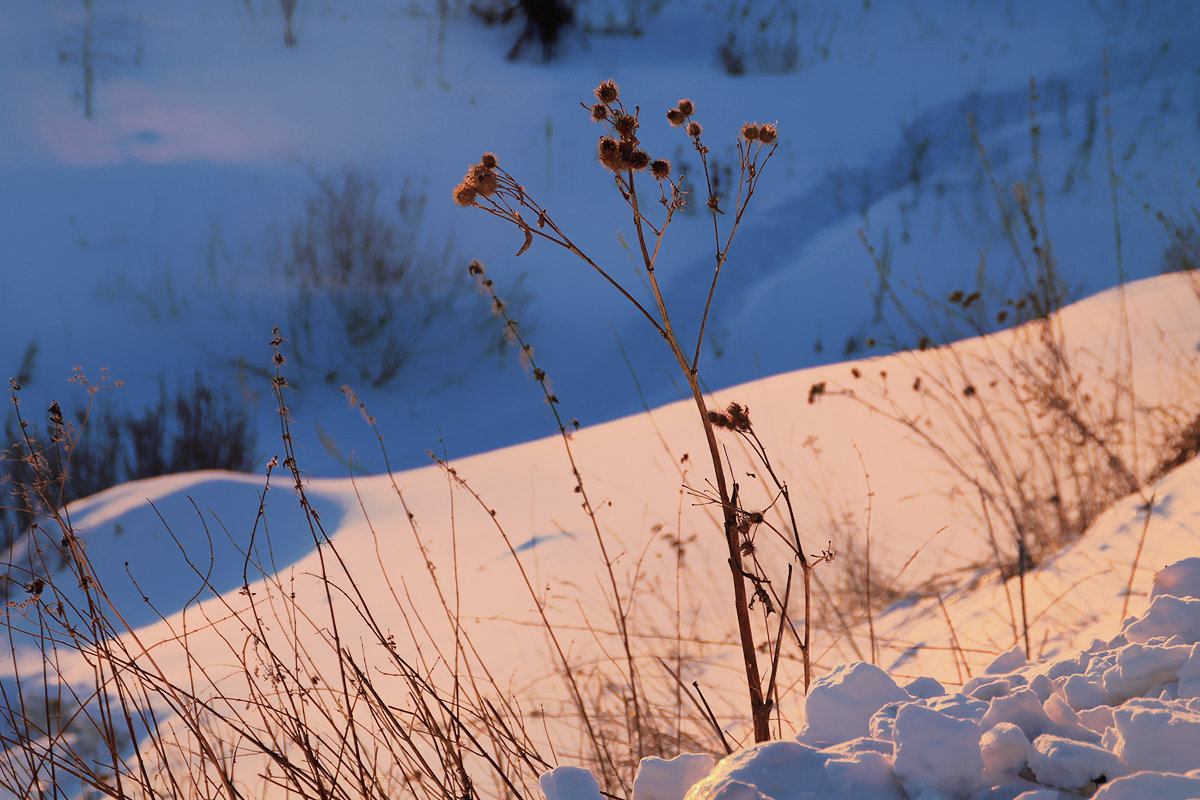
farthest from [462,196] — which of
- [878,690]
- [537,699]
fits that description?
[537,699]

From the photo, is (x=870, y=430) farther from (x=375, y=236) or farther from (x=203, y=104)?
(x=203, y=104)

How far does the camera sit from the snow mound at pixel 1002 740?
878mm

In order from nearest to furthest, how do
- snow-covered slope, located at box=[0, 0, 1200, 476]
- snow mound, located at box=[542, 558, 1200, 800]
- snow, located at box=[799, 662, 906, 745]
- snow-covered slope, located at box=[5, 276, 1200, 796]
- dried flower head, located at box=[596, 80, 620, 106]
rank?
1. snow mound, located at box=[542, 558, 1200, 800]
2. snow, located at box=[799, 662, 906, 745]
3. dried flower head, located at box=[596, 80, 620, 106]
4. snow-covered slope, located at box=[5, 276, 1200, 796]
5. snow-covered slope, located at box=[0, 0, 1200, 476]

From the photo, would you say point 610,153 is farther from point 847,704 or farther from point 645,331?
point 645,331

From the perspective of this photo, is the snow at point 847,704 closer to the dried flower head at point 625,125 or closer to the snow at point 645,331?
the snow at point 645,331

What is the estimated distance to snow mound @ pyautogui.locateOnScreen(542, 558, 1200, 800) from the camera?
88 centimetres

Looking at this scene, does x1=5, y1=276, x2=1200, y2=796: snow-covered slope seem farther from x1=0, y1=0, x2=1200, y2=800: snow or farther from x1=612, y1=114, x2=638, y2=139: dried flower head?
x1=612, y1=114, x2=638, y2=139: dried flower head

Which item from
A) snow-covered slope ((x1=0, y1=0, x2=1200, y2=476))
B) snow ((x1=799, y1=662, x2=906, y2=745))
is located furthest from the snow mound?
snow-covered slope ((x1=0, y1=0, x2=1200, y2=476))

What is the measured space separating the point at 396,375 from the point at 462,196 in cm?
804

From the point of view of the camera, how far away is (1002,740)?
0.92 meters

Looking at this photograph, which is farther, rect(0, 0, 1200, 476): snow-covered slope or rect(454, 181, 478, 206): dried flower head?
rect(0, 0, 1200, 476): snow-covered slope

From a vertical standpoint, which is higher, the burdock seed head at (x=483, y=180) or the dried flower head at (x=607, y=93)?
the dried flower head at (x=607, y=93)

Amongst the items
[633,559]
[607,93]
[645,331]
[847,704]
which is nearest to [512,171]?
[645,331]

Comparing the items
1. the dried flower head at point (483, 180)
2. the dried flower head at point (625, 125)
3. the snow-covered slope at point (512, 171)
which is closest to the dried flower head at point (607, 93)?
the dried flower head at point (625, 125)
